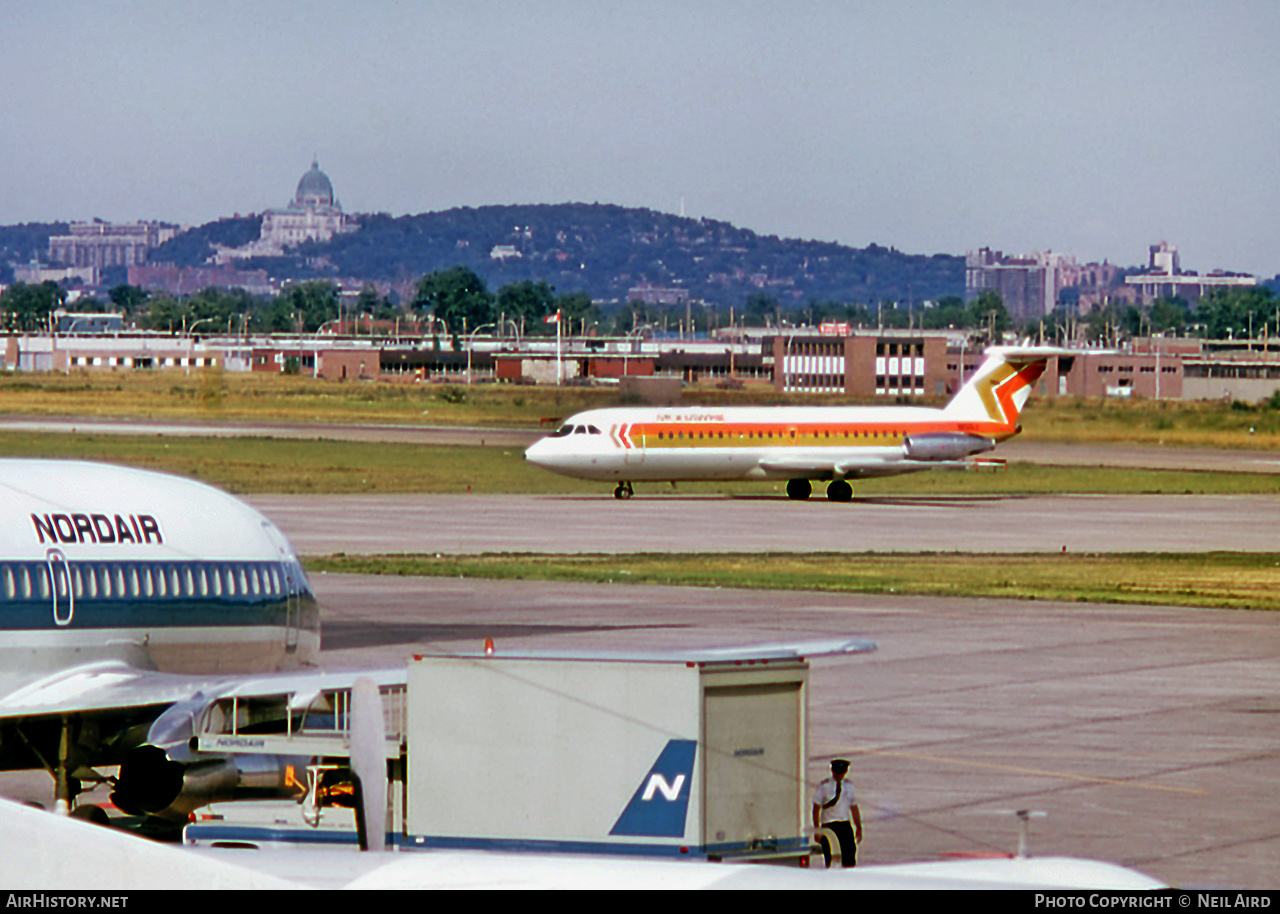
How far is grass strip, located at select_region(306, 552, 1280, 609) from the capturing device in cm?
4650

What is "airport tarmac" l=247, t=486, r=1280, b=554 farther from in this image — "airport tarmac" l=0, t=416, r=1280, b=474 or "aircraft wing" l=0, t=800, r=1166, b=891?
"aircraft wing" l=0, t=800, r=1166, b=891

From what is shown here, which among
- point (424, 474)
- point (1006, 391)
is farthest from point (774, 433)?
point (424, 474)

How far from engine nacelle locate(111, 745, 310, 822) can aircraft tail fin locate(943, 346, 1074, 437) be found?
7091 cm

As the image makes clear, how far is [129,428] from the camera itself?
393ft

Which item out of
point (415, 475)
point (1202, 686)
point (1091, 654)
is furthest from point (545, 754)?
point (415, 475)

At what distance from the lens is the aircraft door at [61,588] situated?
17.8 metres

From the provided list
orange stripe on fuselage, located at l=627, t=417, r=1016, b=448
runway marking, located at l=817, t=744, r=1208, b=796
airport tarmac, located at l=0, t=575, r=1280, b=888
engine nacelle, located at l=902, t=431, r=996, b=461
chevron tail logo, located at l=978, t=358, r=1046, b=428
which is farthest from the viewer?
chevron tail logo, located at l=978, t=358, r=1046, b=428

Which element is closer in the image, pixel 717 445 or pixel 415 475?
pixel 717 445

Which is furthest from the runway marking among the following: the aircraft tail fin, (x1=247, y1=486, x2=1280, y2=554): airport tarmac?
the aircraft tail fin

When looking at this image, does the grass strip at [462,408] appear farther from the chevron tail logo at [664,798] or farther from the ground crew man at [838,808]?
the chevron tail logo at [664,798]

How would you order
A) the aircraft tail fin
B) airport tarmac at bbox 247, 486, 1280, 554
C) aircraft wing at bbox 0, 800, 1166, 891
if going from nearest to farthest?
aircraft wing at bbox 0, 800, 1166, 891 → airport tarmac at bbox 247, 486, 1280, 554 → the aircraft tail fin
